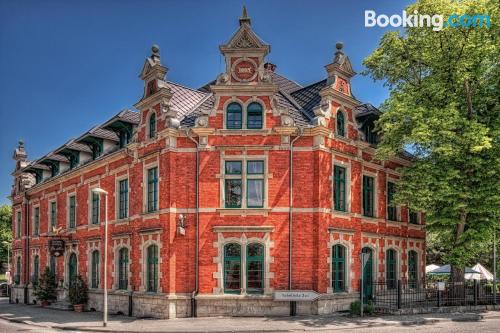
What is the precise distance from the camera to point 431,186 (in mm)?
23469

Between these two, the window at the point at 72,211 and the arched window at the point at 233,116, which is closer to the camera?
the arched window at the point at 233,116

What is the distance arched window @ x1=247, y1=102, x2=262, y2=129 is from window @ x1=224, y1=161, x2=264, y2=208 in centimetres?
165

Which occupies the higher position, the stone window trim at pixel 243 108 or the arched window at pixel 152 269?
the stone window trim at pixel 243 108

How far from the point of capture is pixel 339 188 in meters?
24.6

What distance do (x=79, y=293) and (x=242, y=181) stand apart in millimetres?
12835

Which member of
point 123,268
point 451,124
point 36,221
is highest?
point 451,124

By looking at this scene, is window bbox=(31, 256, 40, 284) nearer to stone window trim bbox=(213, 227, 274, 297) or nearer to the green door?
stone window trim bbox=(213, 227, 274, 297)

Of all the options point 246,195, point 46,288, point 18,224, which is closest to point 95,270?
point 46,288

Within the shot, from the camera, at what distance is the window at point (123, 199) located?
2744 cm

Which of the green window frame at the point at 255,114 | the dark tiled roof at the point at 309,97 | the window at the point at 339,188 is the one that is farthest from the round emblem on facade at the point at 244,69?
the window at the point at 339,188

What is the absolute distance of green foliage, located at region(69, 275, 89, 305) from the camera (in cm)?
2903

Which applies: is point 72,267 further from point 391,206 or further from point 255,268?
point 391,206

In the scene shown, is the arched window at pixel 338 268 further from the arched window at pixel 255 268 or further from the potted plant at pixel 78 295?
the potted plant at pixel 78 295

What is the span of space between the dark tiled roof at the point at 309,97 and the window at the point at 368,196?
15.6 feet
